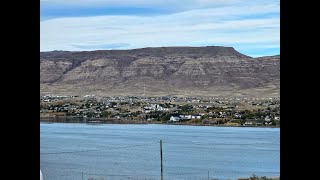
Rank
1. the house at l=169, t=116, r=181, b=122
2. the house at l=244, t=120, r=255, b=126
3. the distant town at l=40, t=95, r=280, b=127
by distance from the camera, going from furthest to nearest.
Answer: the house at l=169, t=116, r=181, b=122 < the distant town at l=40, t=95, r=280, b=127 < the house at l=244, t=120, r=255, b=126

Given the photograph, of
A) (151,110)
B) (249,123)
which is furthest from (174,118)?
(249,123)

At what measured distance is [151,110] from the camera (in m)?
39.2

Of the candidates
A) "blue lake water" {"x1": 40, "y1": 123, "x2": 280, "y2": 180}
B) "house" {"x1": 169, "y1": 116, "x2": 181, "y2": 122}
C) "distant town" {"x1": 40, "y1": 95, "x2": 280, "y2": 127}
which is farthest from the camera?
"house" {"x1": 169, "y1": 116, "x2": 181, "y2": 122}

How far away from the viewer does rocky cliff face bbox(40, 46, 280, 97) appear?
42.8 m

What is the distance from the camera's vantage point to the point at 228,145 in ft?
88.1

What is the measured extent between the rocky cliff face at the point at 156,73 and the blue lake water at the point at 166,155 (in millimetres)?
6936

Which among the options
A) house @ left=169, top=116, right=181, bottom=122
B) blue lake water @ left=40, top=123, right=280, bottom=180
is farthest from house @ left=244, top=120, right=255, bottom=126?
house @ left=169, top=116, right=181, bottom=122

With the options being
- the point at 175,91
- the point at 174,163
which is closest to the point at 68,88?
the point at 175,91

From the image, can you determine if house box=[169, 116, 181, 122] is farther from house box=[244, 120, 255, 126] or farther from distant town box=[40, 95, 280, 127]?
house box=[244, 120, 255, 126]

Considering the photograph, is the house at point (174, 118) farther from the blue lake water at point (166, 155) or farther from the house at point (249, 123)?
the house at point (249, 123)

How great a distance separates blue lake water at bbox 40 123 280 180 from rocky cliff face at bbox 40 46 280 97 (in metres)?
6.94
